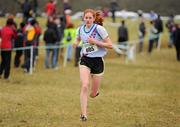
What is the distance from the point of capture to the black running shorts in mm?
9923

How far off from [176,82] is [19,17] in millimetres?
18167

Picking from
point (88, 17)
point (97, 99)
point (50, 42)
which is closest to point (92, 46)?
point (88, 17)

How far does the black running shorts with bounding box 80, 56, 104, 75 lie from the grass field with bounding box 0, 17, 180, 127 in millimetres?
1011

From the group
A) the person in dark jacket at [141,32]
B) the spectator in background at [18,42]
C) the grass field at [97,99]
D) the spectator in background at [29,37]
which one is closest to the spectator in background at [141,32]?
the person in dark jacket at [141,32]

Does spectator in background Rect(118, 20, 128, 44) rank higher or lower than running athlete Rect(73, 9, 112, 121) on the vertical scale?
higher

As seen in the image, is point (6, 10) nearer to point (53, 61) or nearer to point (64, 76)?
point (53, 61)

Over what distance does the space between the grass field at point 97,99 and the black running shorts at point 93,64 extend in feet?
3.32

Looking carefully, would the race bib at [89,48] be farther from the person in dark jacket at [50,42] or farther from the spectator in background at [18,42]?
the person in dark jacket at [50,42]

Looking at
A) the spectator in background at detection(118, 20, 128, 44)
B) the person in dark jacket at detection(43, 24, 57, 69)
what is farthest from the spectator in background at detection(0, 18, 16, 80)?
the spectator in background at detection(118, 20, 128, 44)

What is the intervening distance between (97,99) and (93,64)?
11.4ft

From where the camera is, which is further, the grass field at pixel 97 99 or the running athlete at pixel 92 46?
the grass field at pixel 97 99

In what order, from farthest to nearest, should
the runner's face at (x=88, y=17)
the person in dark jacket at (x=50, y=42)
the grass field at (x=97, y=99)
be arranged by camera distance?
1. the person in dark jacket at (x=50, y=42)
2. the grass field at (x=97, y=99)
3. the runner's face at (x=88, y=17)

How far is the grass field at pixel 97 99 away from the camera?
10148 mm

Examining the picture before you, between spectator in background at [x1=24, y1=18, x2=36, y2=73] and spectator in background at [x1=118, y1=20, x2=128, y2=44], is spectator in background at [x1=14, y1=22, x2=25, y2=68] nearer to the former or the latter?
spectator in background at [x1=24, y1=18, x2=36, y2=73]
